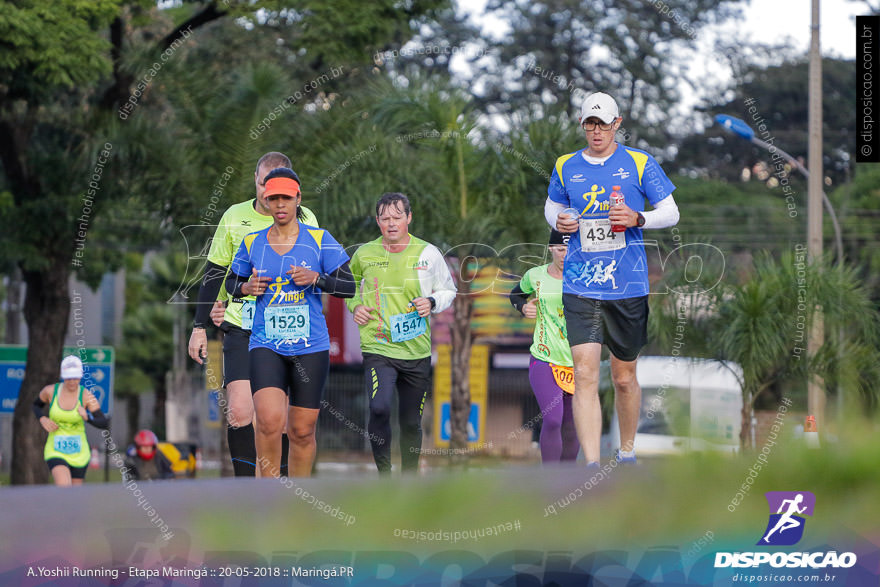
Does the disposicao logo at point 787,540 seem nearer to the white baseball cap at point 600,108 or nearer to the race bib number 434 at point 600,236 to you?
the race bib number 434 at point 600,236

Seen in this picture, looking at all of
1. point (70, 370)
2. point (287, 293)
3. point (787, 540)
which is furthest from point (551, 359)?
point (70, 370)

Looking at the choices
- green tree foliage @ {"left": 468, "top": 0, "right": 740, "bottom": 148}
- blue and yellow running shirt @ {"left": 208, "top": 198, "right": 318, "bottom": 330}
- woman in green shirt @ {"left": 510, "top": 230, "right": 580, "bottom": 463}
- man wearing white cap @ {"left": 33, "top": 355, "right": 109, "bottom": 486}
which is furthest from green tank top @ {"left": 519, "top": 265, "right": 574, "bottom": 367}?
green tree foliage @ {"left": 468, "top": 0, "right": 740, "bottom": 148}

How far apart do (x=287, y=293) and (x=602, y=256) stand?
1.75 meters

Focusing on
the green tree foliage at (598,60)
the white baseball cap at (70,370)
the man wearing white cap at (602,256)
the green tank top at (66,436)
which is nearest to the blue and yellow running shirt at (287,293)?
the man wearing white cap at (602,256)

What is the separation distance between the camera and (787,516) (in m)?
4.55

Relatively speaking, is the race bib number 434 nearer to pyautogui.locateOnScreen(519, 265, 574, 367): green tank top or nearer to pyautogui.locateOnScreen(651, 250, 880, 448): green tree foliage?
pyautogui.locateOnScreen(519, 265, 574, 367): green tank top

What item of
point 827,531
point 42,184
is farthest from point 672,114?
point 827,531

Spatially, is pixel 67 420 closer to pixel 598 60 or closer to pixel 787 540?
pixel 787 540

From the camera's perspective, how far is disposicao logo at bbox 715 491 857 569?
4520 millimetres

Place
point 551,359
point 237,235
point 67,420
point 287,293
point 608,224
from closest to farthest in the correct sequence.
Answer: point 608,224 < point 287,293 < point 237,235 < point 551,359 < point 67,420

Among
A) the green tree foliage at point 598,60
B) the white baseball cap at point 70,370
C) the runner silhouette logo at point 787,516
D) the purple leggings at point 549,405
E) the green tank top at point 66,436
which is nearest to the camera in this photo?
the runner silhouette logo at point 787,516

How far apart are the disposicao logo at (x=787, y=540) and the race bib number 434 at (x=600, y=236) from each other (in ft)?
7.82

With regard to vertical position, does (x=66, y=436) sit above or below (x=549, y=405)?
below

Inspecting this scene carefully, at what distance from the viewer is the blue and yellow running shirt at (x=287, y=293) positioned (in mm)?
6879
